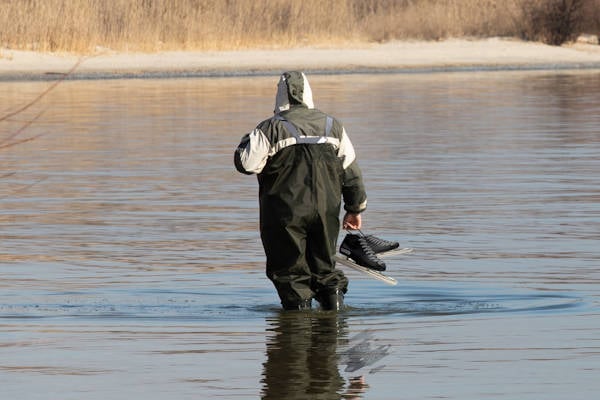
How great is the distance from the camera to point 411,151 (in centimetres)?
2203

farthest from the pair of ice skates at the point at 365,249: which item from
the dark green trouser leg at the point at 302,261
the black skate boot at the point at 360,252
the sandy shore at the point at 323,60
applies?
the sandy shore at the point at 323,60

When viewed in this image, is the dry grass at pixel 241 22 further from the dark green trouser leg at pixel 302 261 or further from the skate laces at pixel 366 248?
the dark green trouser leg at pixel 302 261

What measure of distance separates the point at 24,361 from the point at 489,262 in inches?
180

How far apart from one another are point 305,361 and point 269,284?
297cm

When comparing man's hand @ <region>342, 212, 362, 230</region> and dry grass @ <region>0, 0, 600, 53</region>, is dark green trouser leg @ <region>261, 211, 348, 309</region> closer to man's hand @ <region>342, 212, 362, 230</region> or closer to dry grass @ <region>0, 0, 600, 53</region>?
man's hand @ <region>342, 212, 362, 230</region>

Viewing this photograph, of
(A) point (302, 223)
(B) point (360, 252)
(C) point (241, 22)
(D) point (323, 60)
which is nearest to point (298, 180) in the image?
(A) point (302, 223)

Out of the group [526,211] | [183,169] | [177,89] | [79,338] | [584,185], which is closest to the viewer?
[79,338]

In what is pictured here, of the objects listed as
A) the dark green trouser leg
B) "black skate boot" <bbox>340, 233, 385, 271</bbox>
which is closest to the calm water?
the dark green trouser leg

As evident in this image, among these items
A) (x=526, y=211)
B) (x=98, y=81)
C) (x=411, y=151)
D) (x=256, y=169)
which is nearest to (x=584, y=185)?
(x=526, y=211)

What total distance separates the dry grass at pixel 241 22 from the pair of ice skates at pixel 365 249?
125 feet

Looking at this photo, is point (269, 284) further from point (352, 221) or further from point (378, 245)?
point (352, 221)

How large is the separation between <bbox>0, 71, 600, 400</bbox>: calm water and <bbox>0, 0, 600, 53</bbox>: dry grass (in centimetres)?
2230

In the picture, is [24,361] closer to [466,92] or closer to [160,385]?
[160,385]

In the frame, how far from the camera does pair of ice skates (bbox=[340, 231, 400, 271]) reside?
1002cm
